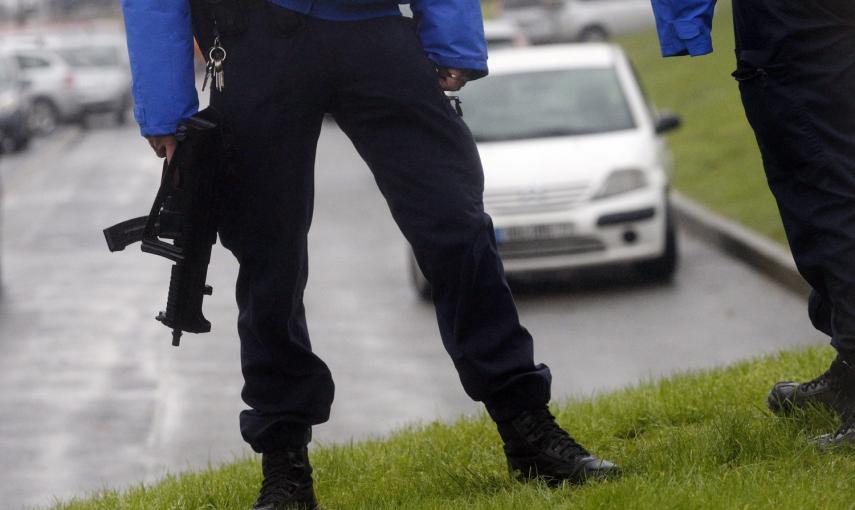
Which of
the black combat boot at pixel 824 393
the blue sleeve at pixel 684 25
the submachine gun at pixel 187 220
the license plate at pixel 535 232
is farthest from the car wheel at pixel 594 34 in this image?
the submachine gun at pixel 187 220

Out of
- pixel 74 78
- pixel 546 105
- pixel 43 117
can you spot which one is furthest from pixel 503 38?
pixel 74 78

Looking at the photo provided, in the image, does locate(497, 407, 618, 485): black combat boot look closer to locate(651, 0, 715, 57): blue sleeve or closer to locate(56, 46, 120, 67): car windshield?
locate(651, 0, 715, 57): blue sleeve

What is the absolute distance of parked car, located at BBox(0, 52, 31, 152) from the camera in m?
28.1

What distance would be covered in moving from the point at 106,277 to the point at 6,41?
85.2 feet

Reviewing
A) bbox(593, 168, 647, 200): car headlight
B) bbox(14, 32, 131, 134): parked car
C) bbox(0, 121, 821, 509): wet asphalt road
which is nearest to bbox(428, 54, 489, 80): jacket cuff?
bbox(0, 121, 821, 509): wet asphalt road

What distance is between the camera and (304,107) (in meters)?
3.61

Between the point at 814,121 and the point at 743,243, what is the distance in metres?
7.90

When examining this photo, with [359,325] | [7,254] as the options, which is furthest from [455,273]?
[7,254]

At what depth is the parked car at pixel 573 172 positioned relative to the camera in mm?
10242

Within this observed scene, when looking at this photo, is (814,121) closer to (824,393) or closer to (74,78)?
(824,393)

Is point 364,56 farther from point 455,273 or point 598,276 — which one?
point 598,276

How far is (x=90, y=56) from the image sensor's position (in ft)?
127

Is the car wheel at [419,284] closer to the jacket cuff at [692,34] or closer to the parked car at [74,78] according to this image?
the jacket cuff at [692,34]

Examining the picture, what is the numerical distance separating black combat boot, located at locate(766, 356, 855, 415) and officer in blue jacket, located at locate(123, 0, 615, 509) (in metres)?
0.61
